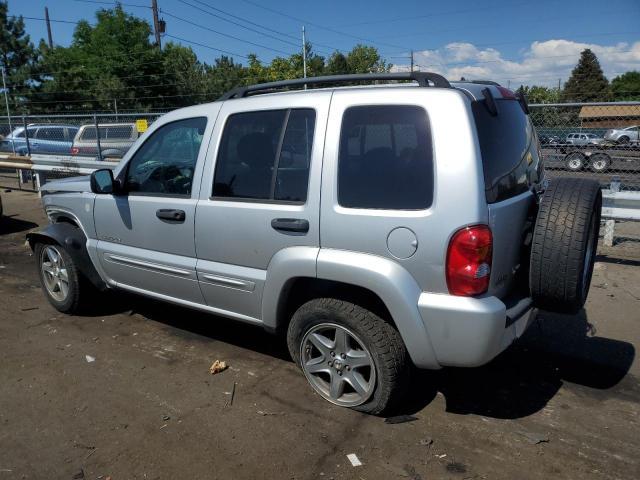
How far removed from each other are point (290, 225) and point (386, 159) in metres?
0.69

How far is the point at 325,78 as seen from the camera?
3416 millimetres

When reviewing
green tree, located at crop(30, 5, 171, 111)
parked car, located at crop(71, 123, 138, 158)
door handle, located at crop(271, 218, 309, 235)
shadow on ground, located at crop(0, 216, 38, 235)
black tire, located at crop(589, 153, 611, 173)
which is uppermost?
green tree, located at crop(30, 5, 171, 111)

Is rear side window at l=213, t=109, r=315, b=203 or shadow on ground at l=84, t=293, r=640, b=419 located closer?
rear side window at l=213, t=109, r=315, b=203

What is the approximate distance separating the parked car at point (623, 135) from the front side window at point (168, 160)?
19.3 feet

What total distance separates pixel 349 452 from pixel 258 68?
64589 mm

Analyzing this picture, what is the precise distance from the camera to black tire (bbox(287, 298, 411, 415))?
2.92m

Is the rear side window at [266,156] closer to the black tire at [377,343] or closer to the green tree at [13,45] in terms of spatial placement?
the black tire at [377,343]

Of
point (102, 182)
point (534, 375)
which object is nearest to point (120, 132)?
point (102, 182)

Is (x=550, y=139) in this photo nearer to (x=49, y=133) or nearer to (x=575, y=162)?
(x=575, y=162)

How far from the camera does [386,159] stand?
113 inches

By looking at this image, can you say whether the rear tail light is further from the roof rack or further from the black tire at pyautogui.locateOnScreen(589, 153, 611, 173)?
the black tire at pyautogui.locateOnScreen(589, 153, 611, 173)

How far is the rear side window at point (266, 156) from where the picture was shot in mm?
3158

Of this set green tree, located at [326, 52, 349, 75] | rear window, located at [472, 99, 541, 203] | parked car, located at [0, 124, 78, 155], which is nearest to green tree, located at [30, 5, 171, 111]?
parked car, located at [0, 124, 78, 155]

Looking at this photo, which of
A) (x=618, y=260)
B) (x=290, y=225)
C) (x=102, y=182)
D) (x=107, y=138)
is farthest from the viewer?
(x=107, y=138)
